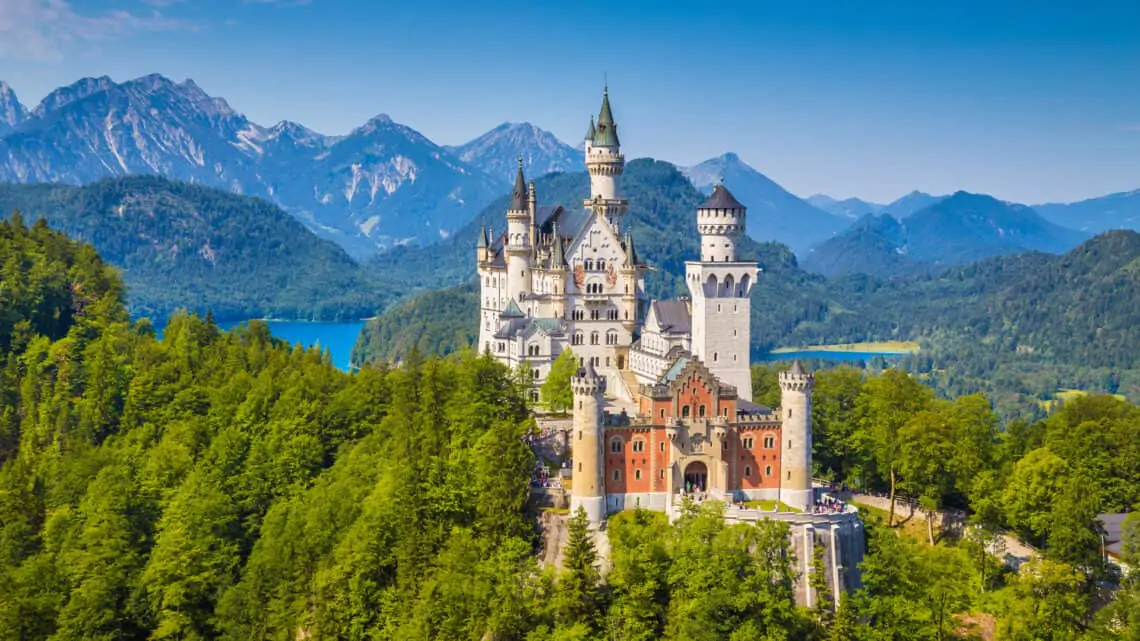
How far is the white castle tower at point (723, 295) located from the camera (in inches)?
3221

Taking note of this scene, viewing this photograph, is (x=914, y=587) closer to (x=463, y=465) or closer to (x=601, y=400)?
(x=601, y=400)

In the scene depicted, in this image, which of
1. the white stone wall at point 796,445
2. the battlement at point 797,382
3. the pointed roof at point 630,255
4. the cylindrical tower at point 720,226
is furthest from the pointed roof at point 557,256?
the battlement at point 797,382

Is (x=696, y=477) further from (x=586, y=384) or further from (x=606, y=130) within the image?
(x=606, y=130)

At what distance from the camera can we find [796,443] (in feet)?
230

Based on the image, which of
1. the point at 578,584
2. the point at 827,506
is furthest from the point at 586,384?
the point at 827,506

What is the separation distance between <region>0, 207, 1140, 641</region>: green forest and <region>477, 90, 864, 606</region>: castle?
96.7 inches

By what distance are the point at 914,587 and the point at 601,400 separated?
60.7ft

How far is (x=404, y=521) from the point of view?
232 feet

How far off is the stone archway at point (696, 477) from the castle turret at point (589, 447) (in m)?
5.23

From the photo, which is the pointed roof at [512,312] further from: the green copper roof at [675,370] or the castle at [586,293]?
the green copper roof at [675,370]

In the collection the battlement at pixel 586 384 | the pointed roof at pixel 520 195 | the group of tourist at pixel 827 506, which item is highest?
the pointed roof at pixel 520 195

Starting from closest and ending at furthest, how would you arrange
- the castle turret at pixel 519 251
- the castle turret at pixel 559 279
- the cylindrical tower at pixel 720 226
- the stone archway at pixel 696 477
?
1. the stone archway at pixel 696 477
2. the cylindrical tower at pixel 720 226
3. the castle turret at pixel 559 279
4. the castle turret at pixel 519 251

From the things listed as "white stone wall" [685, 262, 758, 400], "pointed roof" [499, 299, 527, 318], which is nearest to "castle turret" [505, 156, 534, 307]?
"pointed roof" [499, 299, 527, 318]

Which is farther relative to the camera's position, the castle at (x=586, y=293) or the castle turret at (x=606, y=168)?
the castle turret at (x=606, y=168)
